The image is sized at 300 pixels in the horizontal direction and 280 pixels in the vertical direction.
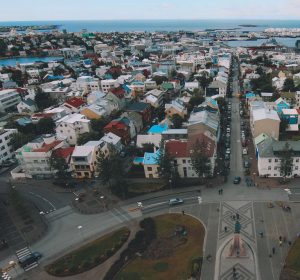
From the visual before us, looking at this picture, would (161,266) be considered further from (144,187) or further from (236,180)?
(236,180)

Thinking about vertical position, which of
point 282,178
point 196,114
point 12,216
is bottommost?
point 12,216

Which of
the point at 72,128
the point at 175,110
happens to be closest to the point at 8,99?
the point at 72,128

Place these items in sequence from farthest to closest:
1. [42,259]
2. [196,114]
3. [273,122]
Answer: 1. [196,114]
2. [273,122]
3. [42,259]

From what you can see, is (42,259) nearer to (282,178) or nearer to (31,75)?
(282,178)

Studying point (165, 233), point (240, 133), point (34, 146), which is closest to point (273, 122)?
point (240, 133)

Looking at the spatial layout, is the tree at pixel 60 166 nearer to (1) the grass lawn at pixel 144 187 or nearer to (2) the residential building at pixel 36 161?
(2) the residential building at pixel 36 161

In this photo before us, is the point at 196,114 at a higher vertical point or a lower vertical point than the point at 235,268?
higher

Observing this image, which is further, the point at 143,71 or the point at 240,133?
the point at 143,71
